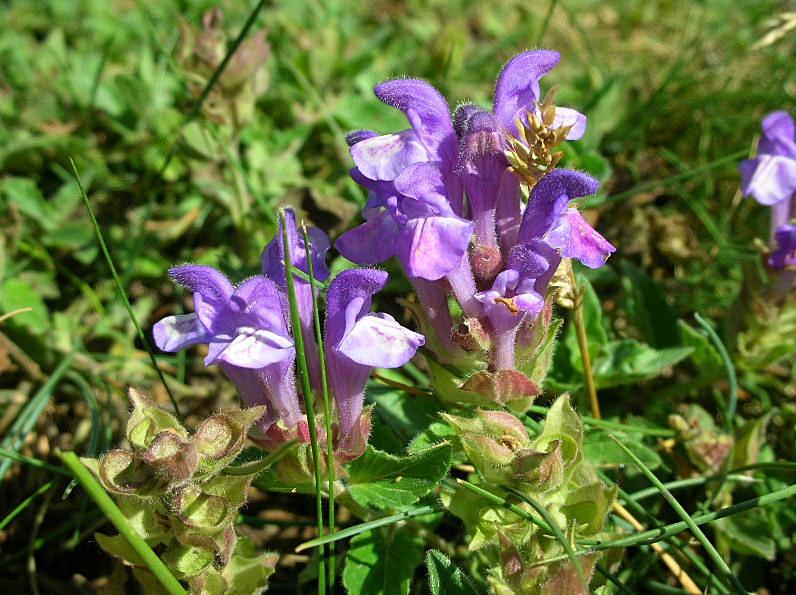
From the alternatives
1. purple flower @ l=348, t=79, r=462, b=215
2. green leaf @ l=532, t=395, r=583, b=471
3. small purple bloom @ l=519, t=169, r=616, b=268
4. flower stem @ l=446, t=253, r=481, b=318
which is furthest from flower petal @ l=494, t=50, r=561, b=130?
green leaf @ l=532, t=395, r=583, b=471

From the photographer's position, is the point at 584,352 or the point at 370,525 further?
the point at 584,352

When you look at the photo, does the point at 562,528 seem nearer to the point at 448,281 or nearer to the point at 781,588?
the point at 448,281

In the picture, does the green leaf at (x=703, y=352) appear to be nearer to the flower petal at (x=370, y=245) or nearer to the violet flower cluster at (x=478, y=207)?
the violet flower cluster at (x=478, y=207)

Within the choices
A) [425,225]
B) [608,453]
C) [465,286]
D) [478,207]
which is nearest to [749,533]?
[608,453]

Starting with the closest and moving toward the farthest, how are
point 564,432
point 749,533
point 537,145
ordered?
point 537,145 < point 564,432 < point 749,533

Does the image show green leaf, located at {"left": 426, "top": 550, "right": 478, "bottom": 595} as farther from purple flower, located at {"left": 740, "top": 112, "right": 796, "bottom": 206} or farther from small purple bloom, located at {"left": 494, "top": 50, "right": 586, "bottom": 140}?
purple flower, located at {"left": 740, "top": 112, "right": 796, "bottom": 206}

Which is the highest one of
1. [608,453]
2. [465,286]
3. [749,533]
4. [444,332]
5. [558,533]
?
[465,286]

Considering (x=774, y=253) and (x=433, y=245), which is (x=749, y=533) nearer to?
(x=774, y=253)
